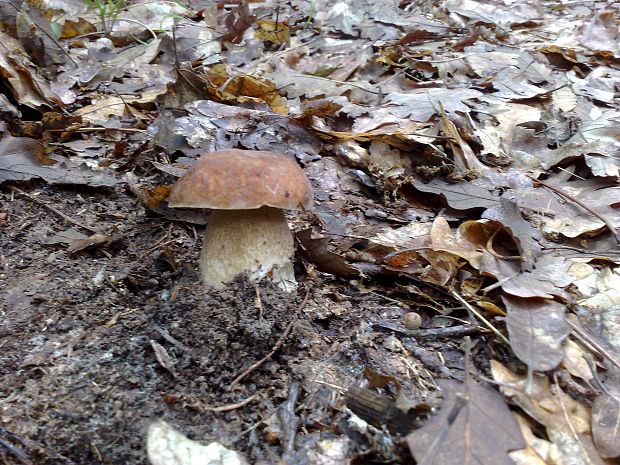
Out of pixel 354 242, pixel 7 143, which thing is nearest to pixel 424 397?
pixel 354 242

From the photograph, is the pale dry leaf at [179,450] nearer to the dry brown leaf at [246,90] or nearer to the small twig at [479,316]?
the small twig at [479,316]

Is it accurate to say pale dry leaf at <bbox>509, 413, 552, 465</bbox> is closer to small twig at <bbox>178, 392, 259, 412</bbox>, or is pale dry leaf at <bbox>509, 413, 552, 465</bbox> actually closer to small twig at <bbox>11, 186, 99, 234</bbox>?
small twig at <bbox>178, 392, 259, 412</bbox>

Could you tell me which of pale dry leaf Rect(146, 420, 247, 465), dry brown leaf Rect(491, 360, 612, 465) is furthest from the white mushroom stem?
dry brown leaf Rect(491, 360, 612, 465)

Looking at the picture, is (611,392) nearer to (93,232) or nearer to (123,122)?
(93,232)

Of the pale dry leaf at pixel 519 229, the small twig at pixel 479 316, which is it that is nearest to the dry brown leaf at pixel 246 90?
the pale dry leaf at pixel 519 229

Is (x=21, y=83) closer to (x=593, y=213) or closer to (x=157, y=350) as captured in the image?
(x=157, y=350)

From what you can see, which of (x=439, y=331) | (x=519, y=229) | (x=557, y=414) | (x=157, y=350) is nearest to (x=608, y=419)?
(x=557, y=414)
